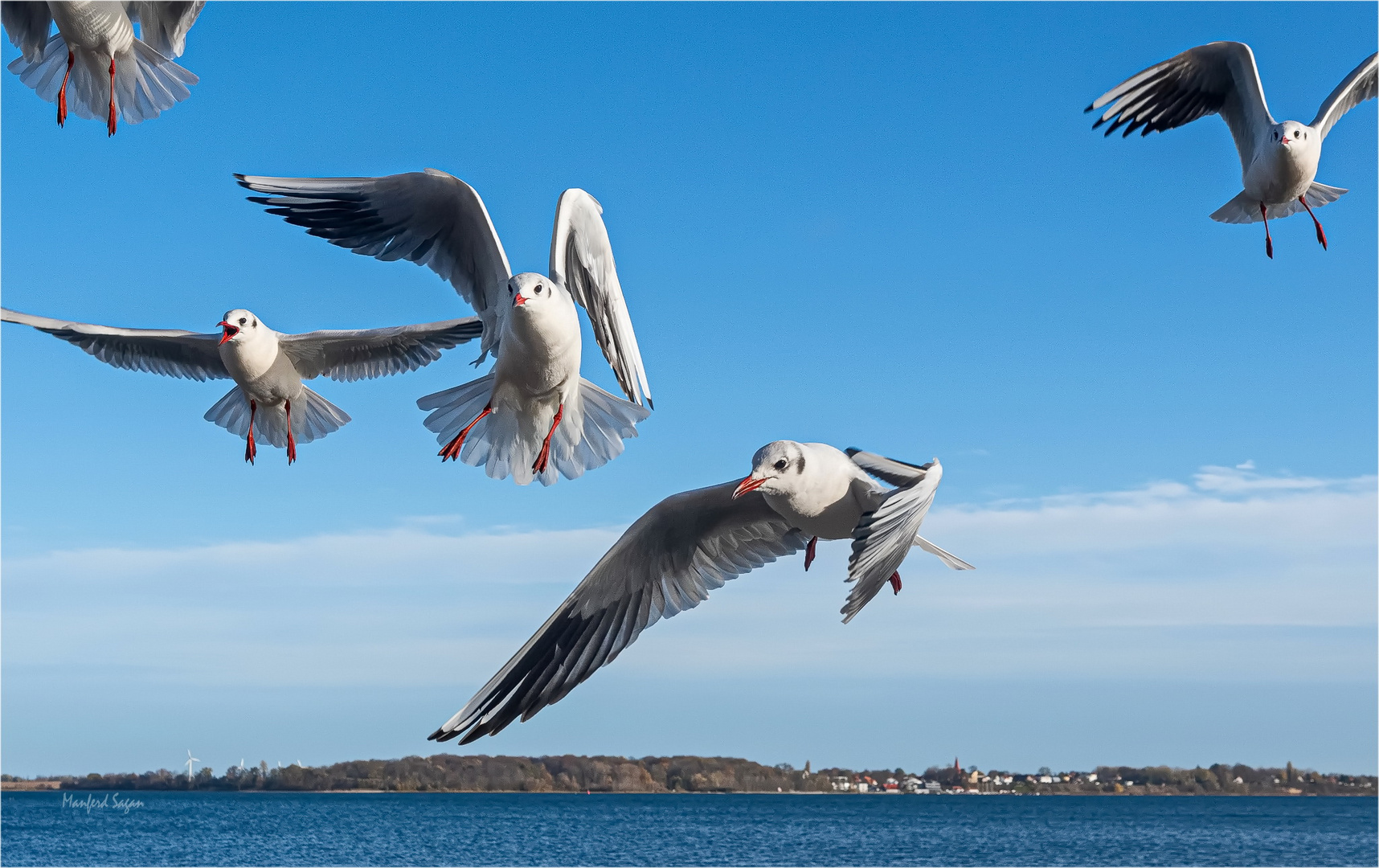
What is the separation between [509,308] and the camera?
4.67 m

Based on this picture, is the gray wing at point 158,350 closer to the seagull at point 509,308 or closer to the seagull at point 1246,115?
the seagull at point 509,308

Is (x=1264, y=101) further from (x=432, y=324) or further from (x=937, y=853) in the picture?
(x=937, y=853)

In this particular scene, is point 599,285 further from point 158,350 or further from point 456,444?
point 158,350

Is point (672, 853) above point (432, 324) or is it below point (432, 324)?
below

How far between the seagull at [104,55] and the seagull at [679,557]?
9.96 feet

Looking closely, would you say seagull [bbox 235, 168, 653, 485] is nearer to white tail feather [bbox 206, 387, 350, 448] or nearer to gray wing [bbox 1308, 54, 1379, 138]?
white tail feather [bbox 206, 387, 350, 448]

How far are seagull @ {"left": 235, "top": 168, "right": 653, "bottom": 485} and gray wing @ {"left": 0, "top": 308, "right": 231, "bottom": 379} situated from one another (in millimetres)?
1819

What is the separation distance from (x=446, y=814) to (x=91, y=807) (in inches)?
1123

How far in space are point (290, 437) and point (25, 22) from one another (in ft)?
7.13

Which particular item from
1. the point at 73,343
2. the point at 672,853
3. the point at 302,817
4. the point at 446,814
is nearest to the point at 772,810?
the point at 446,814

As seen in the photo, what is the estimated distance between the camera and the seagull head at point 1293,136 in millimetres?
6453

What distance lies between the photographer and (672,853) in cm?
4753

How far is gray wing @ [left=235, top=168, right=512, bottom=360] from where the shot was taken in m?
5.73

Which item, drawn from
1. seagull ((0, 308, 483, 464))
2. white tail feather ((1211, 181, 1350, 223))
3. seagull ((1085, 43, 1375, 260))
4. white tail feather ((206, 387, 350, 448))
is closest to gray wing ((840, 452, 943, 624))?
seagull ((1085, 43, 1375, 260))
